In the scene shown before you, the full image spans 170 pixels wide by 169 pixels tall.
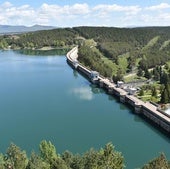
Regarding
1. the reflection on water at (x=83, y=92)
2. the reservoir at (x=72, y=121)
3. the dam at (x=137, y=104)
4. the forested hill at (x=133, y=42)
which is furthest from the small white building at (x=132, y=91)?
the forested hill at (x=133, y=42)

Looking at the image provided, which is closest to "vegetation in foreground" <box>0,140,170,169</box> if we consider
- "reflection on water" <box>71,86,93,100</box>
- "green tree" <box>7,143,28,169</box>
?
"green tree" <box>7,143,28,169</box>

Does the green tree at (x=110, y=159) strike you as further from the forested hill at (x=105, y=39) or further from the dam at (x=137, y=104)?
the forested hill at (x=105, y=39)

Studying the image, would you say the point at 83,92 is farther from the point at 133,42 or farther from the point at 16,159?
the point at 133,42

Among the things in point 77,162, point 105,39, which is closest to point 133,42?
point 105,39

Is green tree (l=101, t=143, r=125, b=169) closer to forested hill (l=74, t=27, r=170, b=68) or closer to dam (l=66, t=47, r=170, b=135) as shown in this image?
dam (l=66, t=47, r=170, b=135)

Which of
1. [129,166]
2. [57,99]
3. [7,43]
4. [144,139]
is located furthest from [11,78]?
[7,43]

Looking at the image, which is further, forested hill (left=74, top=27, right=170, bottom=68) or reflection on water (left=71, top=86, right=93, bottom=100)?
forested hill (left=74, top=27, right=170, bottom=68)

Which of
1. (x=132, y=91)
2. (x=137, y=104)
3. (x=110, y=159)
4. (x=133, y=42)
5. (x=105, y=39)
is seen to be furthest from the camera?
(x=105, y=39)

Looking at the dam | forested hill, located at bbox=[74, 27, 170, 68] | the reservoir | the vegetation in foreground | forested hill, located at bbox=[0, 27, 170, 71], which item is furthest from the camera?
forested hill, located at bbox=[0, 27, 170, 71]
